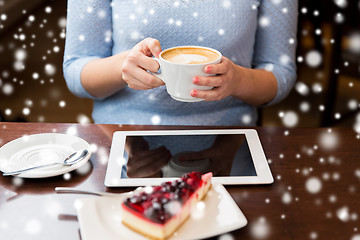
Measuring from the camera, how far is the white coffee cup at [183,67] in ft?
2.32

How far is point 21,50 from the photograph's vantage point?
199 centimetres

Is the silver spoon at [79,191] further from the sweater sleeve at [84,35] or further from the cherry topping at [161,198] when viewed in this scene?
the sweater sleeve at [84,35]

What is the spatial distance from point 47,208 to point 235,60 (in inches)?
28.1

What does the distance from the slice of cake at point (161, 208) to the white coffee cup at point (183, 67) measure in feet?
0.68

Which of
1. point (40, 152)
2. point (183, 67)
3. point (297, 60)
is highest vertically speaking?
point (183, 67)

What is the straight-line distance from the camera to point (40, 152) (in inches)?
32.0

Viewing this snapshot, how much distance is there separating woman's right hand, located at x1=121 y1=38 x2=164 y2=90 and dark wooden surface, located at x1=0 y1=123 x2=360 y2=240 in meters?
0.15

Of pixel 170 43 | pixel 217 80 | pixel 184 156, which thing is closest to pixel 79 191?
pixel 184 156

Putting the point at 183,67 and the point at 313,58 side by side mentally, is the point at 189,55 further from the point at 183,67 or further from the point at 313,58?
the point at 313,58

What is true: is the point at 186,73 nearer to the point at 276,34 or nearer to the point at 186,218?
the point at 186,218

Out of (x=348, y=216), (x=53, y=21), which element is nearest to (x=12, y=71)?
(x=53, y=21)

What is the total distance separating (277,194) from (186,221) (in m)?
0.21

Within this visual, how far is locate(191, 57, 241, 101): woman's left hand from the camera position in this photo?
73 cm
